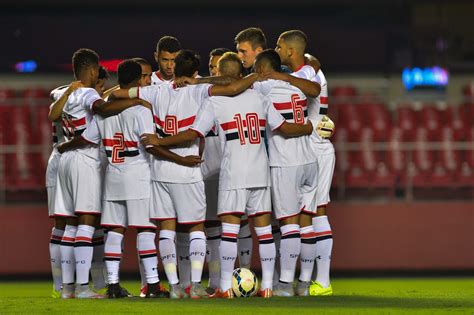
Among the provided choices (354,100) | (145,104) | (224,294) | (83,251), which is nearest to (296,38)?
(145,104)

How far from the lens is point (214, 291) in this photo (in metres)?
10.9

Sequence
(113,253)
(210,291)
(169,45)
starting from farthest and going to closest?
(169,45) → (210,291) → (113,253)

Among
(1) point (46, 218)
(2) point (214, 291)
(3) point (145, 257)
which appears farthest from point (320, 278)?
(1) point (46, 218)

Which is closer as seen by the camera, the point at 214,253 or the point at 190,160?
the point at 190,160

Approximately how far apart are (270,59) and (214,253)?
1936 mm

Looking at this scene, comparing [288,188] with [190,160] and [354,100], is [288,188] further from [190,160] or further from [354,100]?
[354,100]

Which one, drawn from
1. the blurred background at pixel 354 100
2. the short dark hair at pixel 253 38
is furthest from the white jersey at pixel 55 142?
the blurred background at pixel 354 100

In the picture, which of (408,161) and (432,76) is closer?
(408,161)

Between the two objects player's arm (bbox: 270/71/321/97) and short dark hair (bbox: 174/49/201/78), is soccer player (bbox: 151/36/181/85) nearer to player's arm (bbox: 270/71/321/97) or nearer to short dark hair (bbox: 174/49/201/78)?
short dark hair (bbox: 174/49/201/78)

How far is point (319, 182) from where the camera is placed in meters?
11.2

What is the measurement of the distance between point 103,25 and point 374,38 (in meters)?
4.84

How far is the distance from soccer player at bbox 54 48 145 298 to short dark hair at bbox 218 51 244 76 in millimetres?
1175

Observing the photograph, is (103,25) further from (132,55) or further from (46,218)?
(46,218)

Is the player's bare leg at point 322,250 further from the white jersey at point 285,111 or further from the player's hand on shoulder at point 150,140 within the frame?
the player's hand on shoulder at point 150,140
